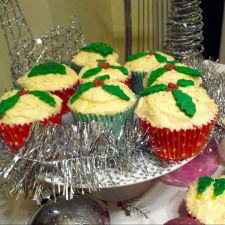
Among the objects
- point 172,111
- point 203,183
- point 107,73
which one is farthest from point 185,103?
point 107,73

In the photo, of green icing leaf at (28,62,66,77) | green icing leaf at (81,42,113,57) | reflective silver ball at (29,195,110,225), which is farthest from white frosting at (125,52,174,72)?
reflective silver ball at (29,195,110,225)

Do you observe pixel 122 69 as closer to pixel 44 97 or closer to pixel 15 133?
pixel 44 97

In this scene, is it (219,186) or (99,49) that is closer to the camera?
(219,186)

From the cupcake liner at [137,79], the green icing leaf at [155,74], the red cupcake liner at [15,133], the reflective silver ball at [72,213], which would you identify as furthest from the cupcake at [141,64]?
the reflective silver ball at [72,213]

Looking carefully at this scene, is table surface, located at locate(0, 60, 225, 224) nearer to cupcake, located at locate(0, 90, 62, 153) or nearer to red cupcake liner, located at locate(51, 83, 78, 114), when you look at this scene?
cupcake, located at locate(0, 90, 62, 153)

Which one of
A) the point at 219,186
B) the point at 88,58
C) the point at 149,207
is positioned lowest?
the point at 149,207

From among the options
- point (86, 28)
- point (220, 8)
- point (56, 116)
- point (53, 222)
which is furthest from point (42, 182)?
point (220, 8)
